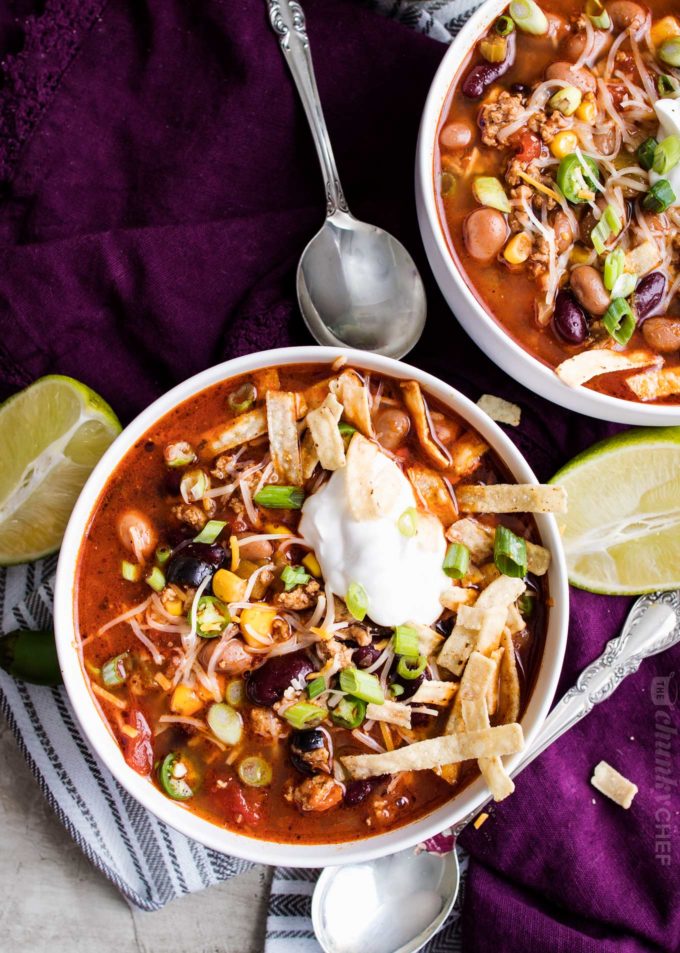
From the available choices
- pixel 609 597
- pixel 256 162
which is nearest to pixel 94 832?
pixel 609 597

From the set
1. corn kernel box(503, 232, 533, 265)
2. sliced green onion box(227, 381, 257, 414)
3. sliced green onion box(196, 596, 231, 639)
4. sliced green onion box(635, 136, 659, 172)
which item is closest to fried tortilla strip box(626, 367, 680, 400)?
corn kernel box(503, 232, 533, 265)

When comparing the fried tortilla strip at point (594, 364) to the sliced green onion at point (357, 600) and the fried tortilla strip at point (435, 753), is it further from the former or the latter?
the fried tortilla strip at point (435, 753)

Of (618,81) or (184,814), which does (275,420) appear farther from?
(618,81)

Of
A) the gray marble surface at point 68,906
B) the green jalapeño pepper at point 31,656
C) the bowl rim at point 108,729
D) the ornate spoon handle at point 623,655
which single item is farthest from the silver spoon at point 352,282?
the gray marble surface at point 68,906

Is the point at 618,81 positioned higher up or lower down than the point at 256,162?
higher up

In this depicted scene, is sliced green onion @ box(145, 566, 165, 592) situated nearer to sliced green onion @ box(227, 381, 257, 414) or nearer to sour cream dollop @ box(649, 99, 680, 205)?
sliced green onion @ box(227, 381, 257, 414)

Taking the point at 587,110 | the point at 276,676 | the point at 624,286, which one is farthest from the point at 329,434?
the point at 587,110
